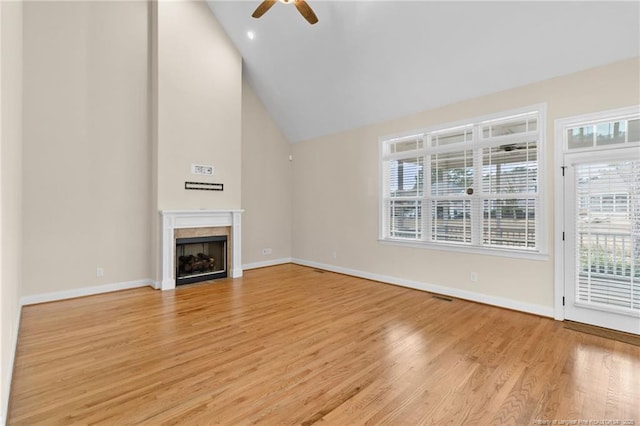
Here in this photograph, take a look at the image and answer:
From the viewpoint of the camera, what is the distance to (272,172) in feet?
22.5

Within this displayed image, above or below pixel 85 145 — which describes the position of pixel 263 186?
below

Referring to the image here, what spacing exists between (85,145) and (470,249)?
5.77 meters

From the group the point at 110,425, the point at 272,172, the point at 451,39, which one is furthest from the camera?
the point at 272,172

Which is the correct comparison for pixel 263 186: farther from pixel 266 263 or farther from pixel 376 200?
pixel 376 200

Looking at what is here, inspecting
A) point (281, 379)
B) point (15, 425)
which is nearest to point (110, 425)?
point (15, 425)

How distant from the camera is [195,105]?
516cm

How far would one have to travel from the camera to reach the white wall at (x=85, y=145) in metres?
4.04

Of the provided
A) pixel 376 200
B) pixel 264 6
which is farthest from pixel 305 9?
pixel 376 200

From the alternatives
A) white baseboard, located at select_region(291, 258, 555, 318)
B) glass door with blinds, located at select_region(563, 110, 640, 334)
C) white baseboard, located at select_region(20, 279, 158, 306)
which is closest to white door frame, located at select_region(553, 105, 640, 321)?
glass door with blinds, located at select_region(563, 110, 640, 334)

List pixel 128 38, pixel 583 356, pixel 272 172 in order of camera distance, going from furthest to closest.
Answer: pixel 272 172
pixel 128 38
pixel 583 356

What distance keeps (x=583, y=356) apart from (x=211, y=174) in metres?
5.41

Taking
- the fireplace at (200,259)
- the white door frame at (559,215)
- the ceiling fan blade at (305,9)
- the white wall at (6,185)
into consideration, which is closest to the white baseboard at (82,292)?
the fireplace at (200,259)

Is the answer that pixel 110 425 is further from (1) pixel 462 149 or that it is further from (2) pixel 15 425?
(1) pixel 462 149

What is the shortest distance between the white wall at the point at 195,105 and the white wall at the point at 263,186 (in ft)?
2.28
